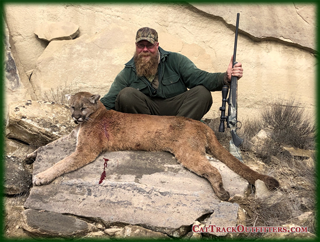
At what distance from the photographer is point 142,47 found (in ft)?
19.8

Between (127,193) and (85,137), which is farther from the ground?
(85,137)

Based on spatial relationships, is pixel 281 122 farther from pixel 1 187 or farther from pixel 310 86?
pixel 1 187

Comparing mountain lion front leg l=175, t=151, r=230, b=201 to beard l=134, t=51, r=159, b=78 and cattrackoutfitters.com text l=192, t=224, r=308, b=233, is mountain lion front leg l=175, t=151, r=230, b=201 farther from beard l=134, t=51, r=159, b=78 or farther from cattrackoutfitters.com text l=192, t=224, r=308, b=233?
beard l=134, t=51, r=159, b=78

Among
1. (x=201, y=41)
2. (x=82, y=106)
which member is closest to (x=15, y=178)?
(x=82, y=106)

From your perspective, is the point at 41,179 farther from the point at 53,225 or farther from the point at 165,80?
the point at 165,80

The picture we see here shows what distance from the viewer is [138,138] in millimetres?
4965

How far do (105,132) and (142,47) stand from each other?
6.48 feet

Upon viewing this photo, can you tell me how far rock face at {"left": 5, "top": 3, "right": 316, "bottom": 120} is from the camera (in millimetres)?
9211

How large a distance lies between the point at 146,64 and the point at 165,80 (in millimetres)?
481

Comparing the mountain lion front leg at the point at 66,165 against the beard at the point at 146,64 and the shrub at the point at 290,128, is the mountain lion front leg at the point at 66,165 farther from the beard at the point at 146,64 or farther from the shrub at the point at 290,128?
the shrub at the point at 290,128

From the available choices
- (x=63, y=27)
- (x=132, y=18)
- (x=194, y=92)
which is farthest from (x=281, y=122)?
(x=63, y=27)

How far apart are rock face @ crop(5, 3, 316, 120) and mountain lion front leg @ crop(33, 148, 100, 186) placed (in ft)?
15.3

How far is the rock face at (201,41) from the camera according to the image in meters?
9.21

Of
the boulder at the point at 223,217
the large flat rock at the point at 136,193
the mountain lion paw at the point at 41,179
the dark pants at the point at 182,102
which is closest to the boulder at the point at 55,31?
the dark pants at the point at 182,102
